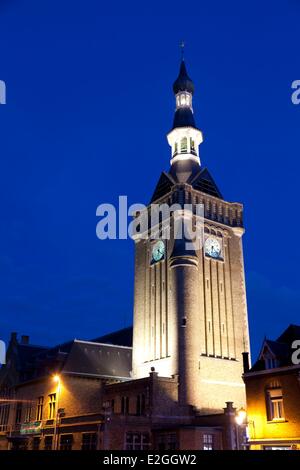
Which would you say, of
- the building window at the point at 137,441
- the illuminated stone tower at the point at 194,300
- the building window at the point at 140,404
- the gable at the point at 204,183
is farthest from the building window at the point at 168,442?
the gable at the point at 204,183

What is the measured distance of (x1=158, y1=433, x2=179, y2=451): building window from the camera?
40.9 m

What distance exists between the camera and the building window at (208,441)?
41.5 meters

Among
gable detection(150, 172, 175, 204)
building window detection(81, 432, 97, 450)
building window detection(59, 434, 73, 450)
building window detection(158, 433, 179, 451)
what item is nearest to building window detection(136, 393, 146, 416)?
building window detection(158, 433, 179, 451)

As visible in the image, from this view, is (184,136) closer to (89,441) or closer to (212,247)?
(212,247)

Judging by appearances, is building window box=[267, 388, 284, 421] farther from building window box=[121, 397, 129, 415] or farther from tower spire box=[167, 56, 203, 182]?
tower spire box=[167, 56, 203, 182]

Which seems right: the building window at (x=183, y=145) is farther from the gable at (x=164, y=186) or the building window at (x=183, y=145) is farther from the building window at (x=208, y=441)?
the building window at (x=208, y=441)

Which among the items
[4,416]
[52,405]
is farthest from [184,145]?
[4,416]

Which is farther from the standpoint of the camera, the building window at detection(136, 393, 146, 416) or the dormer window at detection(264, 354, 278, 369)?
the building window at detection(136, 393, 146, 416)

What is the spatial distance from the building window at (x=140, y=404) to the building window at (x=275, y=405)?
15.5 m

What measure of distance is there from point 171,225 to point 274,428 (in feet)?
92.3

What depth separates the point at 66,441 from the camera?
46125mm
